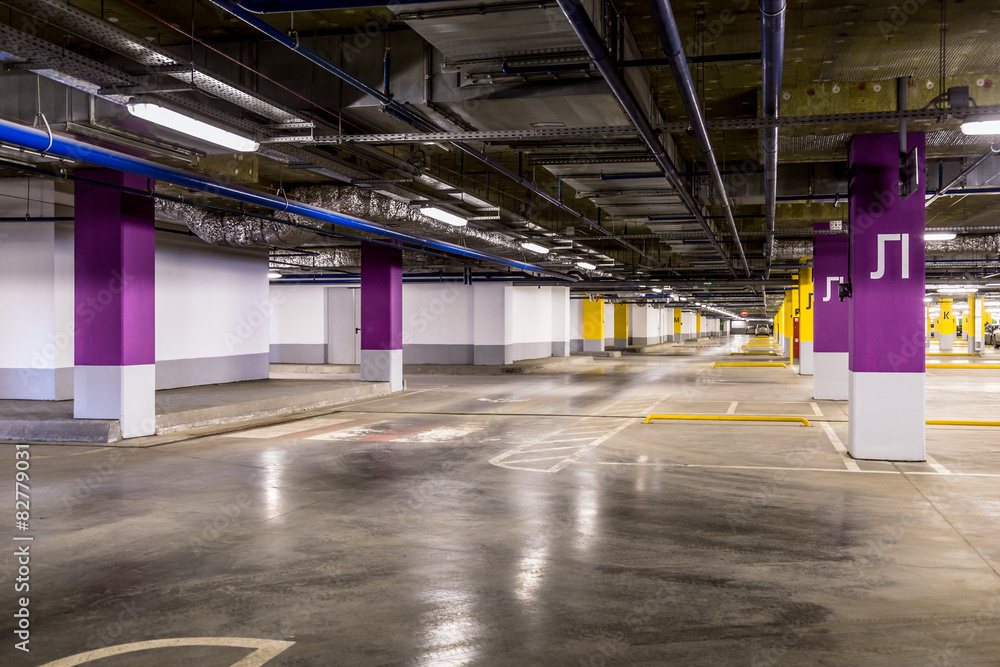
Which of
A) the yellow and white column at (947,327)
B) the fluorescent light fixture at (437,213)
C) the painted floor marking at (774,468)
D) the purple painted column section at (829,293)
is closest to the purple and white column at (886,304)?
the painted floor marking at (774,468)

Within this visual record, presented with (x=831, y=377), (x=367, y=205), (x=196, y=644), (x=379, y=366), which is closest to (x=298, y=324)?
(x=379, y=366)

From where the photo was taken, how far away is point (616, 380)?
76.0ft

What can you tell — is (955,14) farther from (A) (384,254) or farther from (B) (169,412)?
A: (A) (384,254)

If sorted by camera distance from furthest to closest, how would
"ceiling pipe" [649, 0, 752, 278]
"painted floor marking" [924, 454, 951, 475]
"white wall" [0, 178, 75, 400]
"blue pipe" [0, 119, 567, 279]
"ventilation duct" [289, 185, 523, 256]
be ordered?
1. "white wall" [0, 178, 75, 400]
2. "ventilation duct" [289, 185, 523, 256]
3. "painted floor marking" [924, 454, 951, 475]
4. "blue pipe" [0, 119, 567, 279]
5. "ceiling pipe" [649, 0, 752, 278]

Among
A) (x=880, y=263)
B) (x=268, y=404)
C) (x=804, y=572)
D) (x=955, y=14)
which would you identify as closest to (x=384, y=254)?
(x=268, y=404)

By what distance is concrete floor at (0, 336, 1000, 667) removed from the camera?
388cm

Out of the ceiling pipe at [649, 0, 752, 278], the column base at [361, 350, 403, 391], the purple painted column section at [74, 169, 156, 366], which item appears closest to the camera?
the ceiling pipe at [649, 0, 752, 278]

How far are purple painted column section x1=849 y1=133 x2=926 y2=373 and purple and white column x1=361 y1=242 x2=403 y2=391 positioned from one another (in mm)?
12076

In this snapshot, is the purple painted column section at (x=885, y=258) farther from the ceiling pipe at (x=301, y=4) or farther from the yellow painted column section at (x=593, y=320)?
the yellow painted column section at (x=593, y=320)

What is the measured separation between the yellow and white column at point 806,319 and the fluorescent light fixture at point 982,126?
1754 centimetres

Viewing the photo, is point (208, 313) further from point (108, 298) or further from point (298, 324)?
point (298, 324)

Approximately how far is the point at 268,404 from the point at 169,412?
8.46ft

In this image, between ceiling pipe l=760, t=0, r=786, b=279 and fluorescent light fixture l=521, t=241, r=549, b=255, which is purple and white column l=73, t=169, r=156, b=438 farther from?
ceiling pipe l=760, t=0, r=786, b=279

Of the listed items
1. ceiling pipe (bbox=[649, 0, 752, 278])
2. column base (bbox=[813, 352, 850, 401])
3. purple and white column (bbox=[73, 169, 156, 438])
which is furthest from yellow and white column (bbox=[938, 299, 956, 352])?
purple and white column (bbox=[73, 169, 156, 438])
